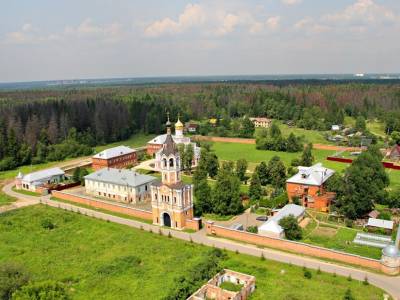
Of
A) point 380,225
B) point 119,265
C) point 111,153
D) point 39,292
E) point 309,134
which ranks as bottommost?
point 309,134

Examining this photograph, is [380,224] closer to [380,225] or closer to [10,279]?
[380,225]

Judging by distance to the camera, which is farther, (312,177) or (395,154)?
(395,154)

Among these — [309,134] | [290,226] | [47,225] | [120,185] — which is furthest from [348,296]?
[309,134]

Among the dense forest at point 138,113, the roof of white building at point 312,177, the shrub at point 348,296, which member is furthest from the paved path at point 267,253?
the dense forest at point 138,113

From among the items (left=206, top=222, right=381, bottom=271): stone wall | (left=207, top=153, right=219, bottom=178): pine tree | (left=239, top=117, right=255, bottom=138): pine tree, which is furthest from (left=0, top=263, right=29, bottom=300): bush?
(left=239, top=117, right=255, bottom=138): pine tree

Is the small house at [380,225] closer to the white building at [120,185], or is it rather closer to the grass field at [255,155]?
the grass field at [255,155]

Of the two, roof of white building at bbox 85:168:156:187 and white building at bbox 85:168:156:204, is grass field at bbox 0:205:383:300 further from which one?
roof of white building at bbox 85:168:156:187
